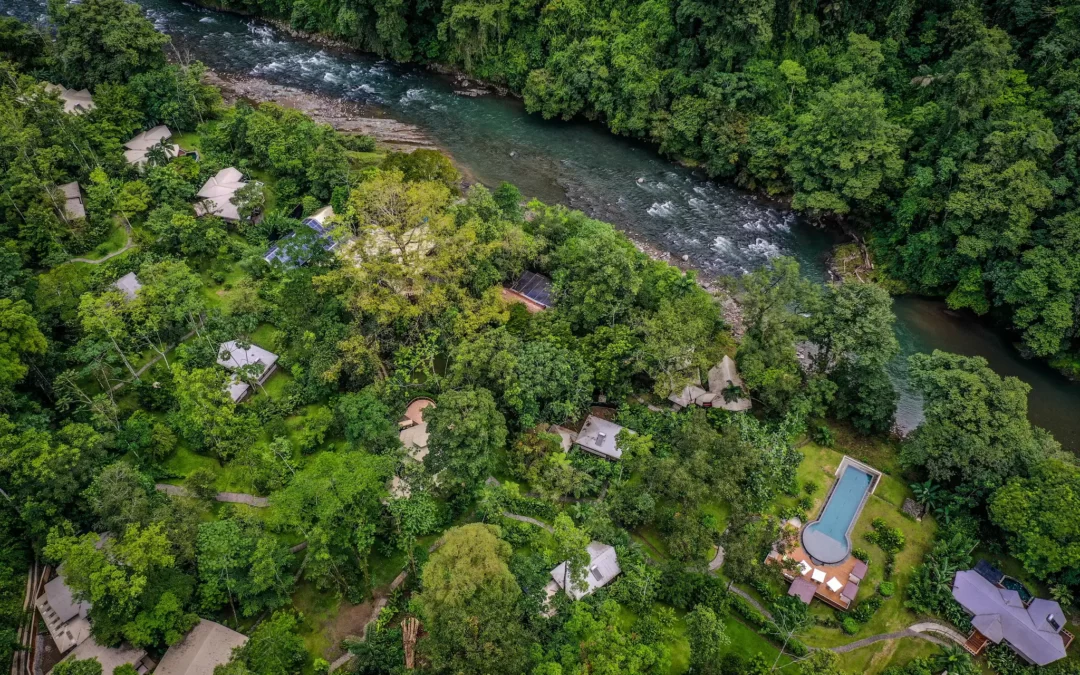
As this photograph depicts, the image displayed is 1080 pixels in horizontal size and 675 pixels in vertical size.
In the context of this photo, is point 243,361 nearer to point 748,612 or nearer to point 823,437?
point 748,612

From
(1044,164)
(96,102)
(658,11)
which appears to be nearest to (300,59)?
(96,102)

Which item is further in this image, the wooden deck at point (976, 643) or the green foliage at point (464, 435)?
the green foliage at point (464, 435)

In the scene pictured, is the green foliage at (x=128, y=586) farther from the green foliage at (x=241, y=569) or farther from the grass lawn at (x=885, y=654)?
the grass lawn at (x=885, y=654)

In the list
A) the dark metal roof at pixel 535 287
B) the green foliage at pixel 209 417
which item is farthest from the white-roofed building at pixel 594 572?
the green foliage at pixel 209 417

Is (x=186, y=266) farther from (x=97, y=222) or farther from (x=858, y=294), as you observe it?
(x=858, y=294)

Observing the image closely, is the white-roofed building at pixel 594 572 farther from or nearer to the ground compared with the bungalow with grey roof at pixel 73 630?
farther from the ground

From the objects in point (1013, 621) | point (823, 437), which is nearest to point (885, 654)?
point (1013, 621)

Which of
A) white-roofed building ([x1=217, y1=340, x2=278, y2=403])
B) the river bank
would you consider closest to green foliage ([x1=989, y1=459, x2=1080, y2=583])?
white-roofed building ([x1=217, y1=340, x2=278, y2=403])

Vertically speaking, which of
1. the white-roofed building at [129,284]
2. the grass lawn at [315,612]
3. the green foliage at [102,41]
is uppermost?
the green foliage at [102,41]
